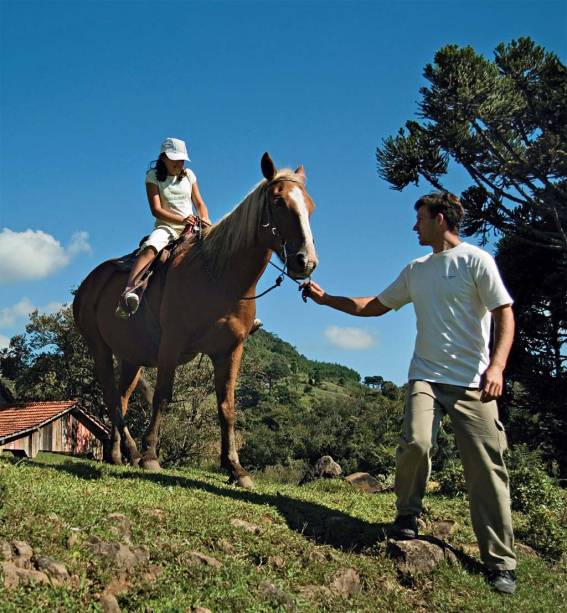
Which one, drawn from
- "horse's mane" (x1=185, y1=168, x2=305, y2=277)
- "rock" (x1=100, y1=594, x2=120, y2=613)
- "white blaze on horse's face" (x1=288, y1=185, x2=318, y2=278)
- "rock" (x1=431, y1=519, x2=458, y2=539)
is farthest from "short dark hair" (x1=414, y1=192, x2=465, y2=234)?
"rock" (x1=100, y1=594, x2=120, y2=613)

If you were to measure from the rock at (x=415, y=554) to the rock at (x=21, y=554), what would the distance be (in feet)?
8.91

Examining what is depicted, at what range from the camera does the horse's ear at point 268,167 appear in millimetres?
6852

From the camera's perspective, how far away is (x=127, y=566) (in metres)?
4.16

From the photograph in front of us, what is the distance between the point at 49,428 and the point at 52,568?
27.4 meters

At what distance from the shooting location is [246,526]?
5.28 m

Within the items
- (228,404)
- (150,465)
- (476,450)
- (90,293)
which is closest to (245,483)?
(228,404)

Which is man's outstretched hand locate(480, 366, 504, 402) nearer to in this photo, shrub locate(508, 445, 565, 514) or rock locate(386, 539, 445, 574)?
rock locate(386, 539, 445, 574)

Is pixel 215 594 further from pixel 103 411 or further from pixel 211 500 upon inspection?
pixel 103 411

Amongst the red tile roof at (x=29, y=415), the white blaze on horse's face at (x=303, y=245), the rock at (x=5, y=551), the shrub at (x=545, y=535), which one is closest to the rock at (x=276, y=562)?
the rock at (x=5, y=551)

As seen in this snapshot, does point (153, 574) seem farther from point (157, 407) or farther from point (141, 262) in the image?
point (141, 262)

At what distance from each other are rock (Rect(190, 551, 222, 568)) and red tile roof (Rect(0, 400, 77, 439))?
23.1 metres

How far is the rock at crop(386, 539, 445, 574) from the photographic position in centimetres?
524

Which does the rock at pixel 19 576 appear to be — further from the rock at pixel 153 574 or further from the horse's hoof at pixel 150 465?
the horse's hoof at pixel 150 465

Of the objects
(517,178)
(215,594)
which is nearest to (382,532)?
(215,594)
